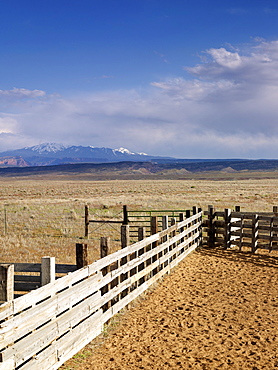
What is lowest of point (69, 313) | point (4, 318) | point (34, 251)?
point (34, 251)

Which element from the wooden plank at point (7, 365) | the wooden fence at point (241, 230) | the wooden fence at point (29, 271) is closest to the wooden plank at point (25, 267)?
the wooden fence at point (29, 271)

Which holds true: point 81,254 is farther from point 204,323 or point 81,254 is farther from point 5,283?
point 204,323

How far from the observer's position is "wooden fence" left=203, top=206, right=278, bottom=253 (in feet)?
46.0

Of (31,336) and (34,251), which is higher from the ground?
(31,336)

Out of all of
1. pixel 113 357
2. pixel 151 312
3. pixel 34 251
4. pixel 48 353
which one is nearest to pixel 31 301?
pixel 48 353

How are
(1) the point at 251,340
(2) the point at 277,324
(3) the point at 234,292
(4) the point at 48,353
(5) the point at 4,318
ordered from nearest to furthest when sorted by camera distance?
(5) the point at 4,318 < (4) the point at 48,353 < (1) the point at 251,340 < (2) the point at 277,324 < (3) the point at 234,292

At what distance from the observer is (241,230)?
47.7 feet

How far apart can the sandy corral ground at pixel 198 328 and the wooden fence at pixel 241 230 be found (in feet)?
8.60

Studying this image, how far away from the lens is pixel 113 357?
6164 mm

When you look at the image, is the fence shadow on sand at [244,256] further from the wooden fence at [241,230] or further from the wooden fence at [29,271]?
the wooden fence at [29,271]

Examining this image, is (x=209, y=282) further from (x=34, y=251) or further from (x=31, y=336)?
(x=34, y=251)

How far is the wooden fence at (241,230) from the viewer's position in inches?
552

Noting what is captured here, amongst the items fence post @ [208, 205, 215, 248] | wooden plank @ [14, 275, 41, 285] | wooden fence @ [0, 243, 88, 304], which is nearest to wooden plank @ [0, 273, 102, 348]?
wooden fence @ [0, 243, 88, 304]

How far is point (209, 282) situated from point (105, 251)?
3862 mm
